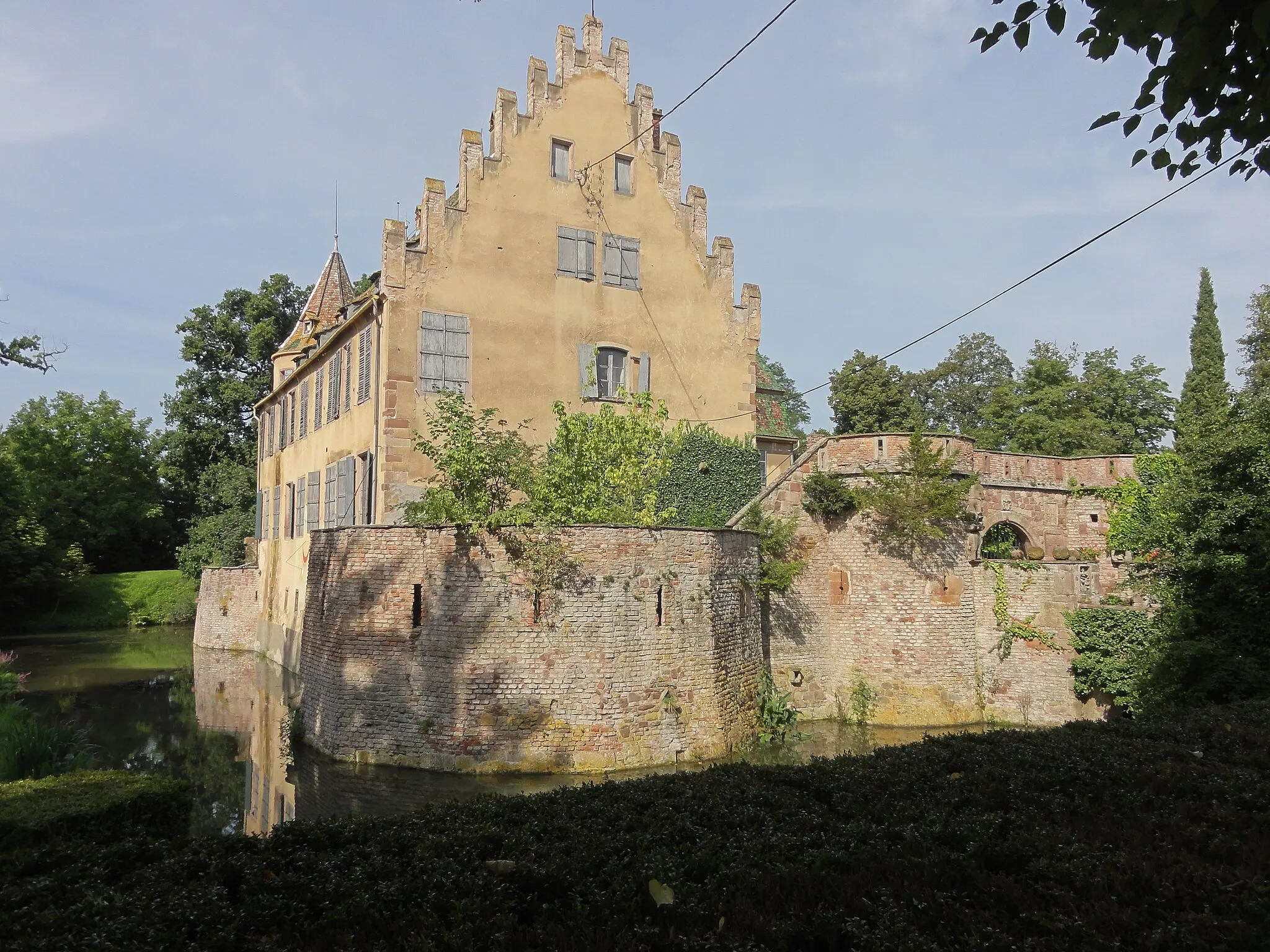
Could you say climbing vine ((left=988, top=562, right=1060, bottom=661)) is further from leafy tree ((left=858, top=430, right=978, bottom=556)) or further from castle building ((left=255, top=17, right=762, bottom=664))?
castle building ((left=255, top=17, right=762, bottom=664))

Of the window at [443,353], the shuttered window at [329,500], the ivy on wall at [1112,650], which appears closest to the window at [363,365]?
the window at [443,353]

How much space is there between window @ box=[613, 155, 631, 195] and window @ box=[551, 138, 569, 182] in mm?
1248

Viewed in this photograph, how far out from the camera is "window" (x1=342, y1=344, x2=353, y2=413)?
2205 centimetres

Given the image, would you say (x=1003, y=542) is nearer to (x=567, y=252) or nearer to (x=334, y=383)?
(x=567, y=252)

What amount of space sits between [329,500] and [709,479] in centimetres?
935

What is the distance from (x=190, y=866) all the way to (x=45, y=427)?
53597 mm

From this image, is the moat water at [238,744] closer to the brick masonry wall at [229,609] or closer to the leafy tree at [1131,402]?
the brick masonry wall at [229,609]

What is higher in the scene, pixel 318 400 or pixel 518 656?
pixel 318 400

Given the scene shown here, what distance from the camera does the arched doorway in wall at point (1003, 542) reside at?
72.2 feet

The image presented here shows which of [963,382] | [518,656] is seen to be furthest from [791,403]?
[518,656]

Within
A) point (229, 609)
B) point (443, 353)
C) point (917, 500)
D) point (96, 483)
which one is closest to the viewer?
point (917, 500)

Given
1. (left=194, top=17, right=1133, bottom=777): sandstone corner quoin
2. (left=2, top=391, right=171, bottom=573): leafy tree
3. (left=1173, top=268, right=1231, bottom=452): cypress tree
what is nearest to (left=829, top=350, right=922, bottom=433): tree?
(left=1173, top=268, right=1231, bottom=452): cypress tree

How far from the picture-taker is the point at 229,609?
33.1 metres

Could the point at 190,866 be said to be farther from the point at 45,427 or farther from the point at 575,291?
the point at 45,427
